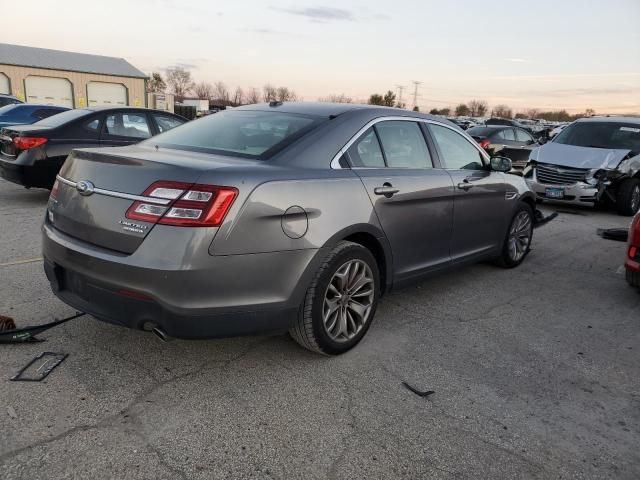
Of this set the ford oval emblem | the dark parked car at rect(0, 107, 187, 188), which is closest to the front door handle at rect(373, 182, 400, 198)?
the ford oval emblem

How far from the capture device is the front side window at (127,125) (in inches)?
324

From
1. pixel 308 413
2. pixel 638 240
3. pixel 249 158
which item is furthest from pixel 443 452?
pixel 638 240

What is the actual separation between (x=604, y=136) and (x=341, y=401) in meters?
9.79

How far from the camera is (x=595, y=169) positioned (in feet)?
31.7

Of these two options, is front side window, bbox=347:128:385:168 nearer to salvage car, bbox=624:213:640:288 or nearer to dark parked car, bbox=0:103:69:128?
salvage car, bbox=624:213:640:288

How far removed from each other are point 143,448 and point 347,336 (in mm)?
1489

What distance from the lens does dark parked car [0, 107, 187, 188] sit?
7.49m

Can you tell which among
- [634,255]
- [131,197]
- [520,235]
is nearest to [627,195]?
[520,235]

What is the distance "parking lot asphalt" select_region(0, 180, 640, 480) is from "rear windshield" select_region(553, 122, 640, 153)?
274 inches

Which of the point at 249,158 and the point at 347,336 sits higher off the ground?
the point at 249,158

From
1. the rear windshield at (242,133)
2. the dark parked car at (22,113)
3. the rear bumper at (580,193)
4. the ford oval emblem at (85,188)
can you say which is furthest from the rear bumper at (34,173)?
the rear bumper at (580,193)

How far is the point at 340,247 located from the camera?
10.7 ft

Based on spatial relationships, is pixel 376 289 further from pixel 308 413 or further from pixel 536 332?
pixel 536 332

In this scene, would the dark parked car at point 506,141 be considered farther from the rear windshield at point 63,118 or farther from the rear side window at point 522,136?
the rear windshield at point 63,118
